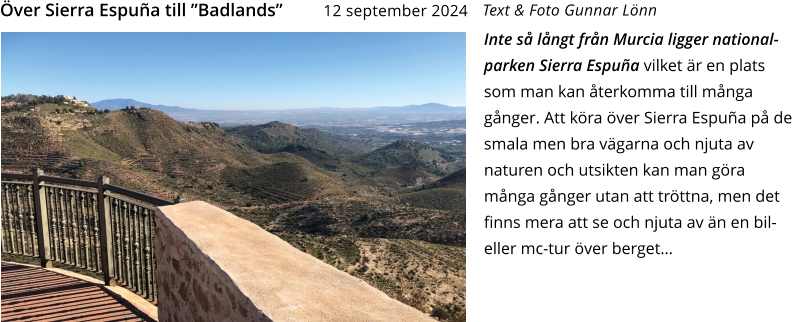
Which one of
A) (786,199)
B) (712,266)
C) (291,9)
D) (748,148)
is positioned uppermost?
(291,9)

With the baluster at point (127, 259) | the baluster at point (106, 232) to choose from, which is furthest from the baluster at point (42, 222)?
the baluster at point (127, 259)

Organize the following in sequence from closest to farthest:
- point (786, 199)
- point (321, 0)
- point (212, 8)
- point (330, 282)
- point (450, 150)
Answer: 1. point (786, 199)
2. point (330, 282)
3. point (321, 0)
4. point (212, 8)
5. point (450, 150)

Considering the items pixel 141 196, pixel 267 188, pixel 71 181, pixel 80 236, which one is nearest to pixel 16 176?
pixel 80 236

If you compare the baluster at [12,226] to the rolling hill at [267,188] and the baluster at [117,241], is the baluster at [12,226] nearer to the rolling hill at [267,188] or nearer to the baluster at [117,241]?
the baluster at [117,241]

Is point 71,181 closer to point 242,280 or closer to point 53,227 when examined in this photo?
point 53,227

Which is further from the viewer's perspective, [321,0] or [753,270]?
[321,0]

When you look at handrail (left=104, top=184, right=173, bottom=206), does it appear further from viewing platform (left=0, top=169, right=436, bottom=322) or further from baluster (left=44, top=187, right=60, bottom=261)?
baluster (left=44, top=187, right=60, bottom=261)

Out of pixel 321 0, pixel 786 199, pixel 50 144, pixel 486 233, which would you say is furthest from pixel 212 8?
pixel 50 144

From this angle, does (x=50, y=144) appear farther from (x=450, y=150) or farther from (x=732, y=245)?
(x=450, y=150)
